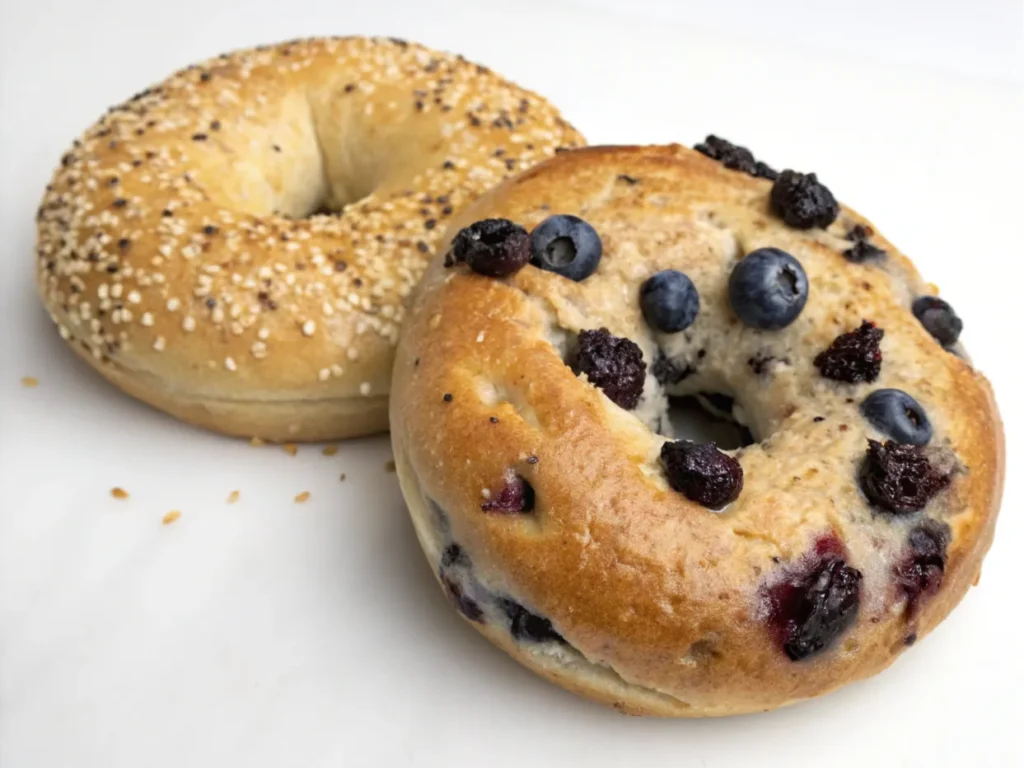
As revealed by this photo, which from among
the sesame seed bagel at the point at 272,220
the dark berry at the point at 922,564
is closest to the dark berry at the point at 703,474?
the dark berry at the point at 922,564

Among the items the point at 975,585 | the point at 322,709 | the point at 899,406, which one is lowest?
the point at 322,709

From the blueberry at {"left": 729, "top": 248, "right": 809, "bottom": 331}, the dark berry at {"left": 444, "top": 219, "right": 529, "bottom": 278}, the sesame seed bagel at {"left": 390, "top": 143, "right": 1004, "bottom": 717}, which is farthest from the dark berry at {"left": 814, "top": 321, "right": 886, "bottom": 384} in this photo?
the dark berry at {"left": 444, "top": 219, "right": 529, "bottom": 278}

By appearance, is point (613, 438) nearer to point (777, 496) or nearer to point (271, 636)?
point (777, 496)

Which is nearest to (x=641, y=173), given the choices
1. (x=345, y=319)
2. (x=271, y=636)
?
(x=345, y=319)

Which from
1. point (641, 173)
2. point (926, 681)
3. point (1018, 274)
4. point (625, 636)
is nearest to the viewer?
point (625, 636)

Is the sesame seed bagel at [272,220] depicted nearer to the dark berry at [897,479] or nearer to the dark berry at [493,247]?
the dark berry at [493,247]
